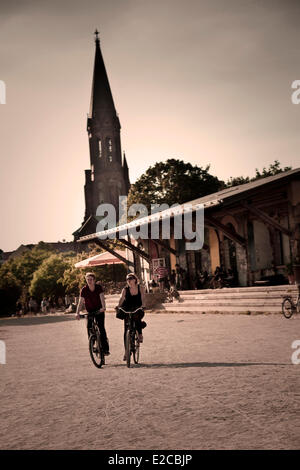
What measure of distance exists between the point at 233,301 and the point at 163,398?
1336cm

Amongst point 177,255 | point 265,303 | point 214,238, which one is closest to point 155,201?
point 177,255

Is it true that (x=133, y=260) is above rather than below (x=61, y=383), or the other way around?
above

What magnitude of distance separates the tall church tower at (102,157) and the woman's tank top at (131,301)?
91.5 meters

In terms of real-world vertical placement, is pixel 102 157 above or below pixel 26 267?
above

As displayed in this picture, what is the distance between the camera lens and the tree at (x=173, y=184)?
53.0 m

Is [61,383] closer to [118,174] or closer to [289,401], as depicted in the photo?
[289,401]

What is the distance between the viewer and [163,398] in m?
6.79

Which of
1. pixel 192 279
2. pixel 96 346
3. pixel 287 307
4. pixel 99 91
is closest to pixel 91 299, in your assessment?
pixel 96 346

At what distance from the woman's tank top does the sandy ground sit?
998 millimetres

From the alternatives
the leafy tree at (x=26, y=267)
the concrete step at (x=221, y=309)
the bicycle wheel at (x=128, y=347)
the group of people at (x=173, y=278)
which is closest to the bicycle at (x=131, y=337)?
the bicycle wheel at (x=128, y=347)

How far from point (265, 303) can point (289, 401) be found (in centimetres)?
1211

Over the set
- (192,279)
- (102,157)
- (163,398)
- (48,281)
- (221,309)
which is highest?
(102,157)

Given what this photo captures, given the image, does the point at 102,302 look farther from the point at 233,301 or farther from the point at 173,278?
the point at 173,278
